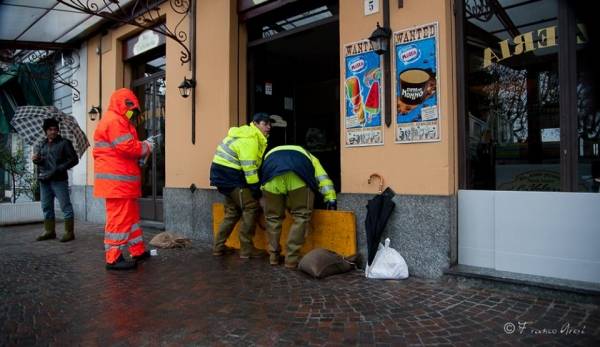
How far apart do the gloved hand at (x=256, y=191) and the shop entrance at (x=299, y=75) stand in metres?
2.03

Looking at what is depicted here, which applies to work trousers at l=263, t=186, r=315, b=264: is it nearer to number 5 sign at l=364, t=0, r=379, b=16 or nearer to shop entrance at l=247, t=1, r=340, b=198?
number 5 sign at l=364, t=0, r=379, b=16

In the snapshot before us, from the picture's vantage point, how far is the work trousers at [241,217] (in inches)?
201

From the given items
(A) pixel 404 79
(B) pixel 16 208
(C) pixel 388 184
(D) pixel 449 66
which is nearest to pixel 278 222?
(C) pixel 388 184

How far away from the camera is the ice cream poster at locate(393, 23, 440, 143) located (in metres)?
4.17

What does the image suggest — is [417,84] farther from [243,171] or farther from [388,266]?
[243,171]

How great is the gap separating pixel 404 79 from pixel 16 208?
29.8ft

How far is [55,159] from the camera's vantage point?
669 cm

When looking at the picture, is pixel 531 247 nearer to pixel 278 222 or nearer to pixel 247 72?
pixel 278 222

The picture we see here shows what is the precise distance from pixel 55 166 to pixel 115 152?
2.84m

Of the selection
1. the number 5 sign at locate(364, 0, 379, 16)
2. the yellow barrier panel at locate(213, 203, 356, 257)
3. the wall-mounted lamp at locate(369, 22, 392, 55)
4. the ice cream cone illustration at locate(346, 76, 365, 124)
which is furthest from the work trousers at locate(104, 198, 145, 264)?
the number 5 sign at locate(364, 0, 379, 16)

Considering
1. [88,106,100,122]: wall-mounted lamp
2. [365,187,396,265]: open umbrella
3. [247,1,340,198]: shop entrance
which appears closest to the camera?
[365,187,396,265]: open umbrella

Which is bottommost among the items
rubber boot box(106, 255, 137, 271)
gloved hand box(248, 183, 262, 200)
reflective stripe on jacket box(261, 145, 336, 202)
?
rubber boot box(106, 255, 137, 271)

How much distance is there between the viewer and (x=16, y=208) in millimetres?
9039

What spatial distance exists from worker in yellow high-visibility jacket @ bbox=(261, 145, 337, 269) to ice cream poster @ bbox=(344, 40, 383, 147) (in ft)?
1.99
